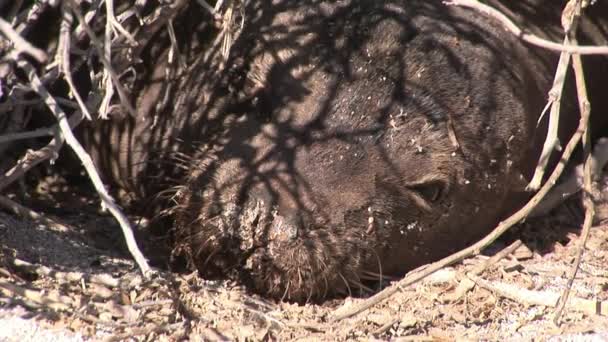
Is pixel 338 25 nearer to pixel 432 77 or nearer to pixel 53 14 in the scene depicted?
pixel 432 77

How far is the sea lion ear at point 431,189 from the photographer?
321 centimetres

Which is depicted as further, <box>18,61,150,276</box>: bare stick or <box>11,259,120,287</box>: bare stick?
<box>11,259,120,287</box>: bare stick

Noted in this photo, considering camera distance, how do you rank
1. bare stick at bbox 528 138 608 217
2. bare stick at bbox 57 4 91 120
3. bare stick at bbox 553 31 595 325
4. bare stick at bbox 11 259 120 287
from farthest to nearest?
1. bare stick at bbox 528 138 608 217
2. bare stick at bbox 11 259 120 287
3. bare stick at bbox 553 31 595 325
4. bare stick at bbox 57 4 91 120

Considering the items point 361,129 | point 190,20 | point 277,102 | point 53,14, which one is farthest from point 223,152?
point 53,14

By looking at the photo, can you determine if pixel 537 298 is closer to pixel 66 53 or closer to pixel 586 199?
pixel 586 199

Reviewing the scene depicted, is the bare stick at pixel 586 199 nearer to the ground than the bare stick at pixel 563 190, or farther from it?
farther from it

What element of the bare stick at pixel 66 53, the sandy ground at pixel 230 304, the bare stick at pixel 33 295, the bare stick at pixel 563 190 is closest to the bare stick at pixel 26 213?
the sandy ground at pixel 230 304

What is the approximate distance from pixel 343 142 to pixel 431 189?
37cm

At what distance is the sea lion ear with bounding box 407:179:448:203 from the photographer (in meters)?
3.21

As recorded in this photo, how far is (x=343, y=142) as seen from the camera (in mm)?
3105

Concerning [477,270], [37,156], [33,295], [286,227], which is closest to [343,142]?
[286,227]

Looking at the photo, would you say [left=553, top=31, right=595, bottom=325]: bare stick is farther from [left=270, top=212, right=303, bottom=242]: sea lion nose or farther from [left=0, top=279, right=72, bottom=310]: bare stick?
[left=0, top=279, right=72, bottom=310]: bare stick

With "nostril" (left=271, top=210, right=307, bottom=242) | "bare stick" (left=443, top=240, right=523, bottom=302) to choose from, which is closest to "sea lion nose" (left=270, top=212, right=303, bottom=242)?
"nostril" (left=271, top=210, right=307, bottom=242)

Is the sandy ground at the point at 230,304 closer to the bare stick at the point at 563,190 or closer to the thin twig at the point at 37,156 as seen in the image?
the thin twig at the point at 37,156
